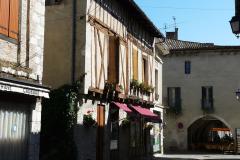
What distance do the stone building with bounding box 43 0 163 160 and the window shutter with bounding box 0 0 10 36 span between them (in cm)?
514

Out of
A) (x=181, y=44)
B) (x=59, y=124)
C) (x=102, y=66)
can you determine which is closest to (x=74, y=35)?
(x=102, y=66)

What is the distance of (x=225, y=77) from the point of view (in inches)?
1485

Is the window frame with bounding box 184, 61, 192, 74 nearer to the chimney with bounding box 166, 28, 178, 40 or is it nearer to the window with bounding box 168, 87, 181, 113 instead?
the window with bounding box 168, 87, 181, 113

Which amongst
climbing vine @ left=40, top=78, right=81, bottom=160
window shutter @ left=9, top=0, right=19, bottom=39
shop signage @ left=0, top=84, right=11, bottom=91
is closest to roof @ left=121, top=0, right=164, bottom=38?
climbing vine @ left=40, top=78, right=81, bottom=160

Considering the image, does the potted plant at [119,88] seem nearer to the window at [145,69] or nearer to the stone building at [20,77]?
the window at [145,69]

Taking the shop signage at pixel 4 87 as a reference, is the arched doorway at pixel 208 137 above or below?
below

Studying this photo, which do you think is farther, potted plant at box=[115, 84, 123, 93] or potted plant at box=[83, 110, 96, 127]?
potted plant at box=[115, 84, 123, 93]

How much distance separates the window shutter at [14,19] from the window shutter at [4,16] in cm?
15

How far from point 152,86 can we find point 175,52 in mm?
14827

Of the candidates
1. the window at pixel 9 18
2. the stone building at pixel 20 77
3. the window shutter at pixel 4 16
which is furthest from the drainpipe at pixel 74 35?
the window shutter at pixel 4 16

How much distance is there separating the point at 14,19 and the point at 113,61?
747 centimetres

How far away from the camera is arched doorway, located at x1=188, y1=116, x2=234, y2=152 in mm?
38031

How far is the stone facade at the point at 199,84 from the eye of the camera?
37469 millimetres

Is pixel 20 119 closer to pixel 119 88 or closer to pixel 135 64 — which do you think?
pixel 119 88
